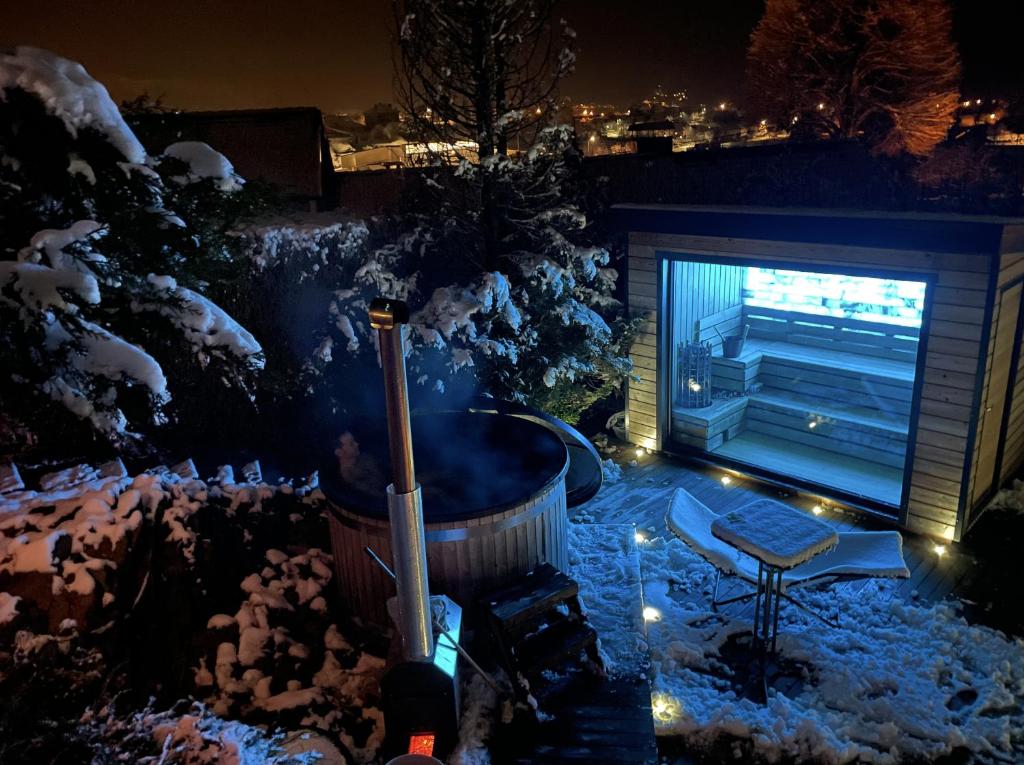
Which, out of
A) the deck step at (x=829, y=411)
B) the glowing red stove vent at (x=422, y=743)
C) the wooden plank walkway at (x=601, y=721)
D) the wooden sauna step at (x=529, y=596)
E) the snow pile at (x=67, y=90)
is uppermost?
the snow pile at (x=67, y=90)

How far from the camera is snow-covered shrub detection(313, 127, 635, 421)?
7582 millimetres

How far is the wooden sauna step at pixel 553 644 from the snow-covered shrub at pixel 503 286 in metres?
3.46

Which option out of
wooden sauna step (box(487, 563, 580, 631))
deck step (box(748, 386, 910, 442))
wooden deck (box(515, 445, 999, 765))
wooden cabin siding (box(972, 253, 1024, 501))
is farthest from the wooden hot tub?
deck step (box(748, 386, 910, 442))

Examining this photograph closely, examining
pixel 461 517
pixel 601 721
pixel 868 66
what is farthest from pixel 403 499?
pixel 868 66

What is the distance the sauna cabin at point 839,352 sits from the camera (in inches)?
239

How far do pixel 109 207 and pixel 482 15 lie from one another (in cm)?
439

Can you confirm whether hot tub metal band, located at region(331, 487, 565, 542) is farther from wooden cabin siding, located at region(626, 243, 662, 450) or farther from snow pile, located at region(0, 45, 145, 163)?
wooden cabin siding, located at region(626, 243, 662, 450)

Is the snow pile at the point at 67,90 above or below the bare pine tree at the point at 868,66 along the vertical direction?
below

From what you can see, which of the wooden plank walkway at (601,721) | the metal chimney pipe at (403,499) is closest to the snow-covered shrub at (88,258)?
the metal chimney pipe at (403,499)

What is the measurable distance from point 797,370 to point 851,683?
5.07 meters

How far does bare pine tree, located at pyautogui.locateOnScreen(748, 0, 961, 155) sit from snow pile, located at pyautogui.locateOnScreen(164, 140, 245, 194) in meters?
17.4

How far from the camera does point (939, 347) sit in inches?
244

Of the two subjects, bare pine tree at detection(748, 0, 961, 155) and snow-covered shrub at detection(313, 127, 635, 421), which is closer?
snow-covered shrub at detection(313, 127, 635, 421)

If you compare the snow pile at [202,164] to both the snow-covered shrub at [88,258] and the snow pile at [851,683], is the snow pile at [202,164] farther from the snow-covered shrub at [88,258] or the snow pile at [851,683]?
the snow pile at [851,683]
